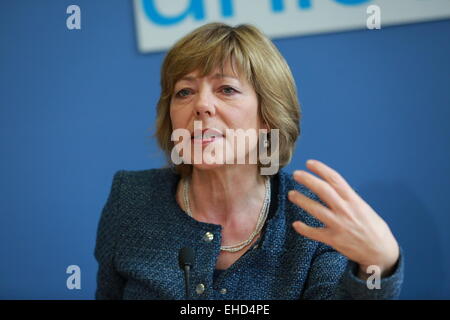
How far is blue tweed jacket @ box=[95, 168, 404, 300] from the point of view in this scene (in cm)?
119

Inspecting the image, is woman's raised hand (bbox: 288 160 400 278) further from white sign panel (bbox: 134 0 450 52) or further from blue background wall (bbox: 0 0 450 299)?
white sign panel (bbox: 134 0 450 52)

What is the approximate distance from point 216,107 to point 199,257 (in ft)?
1.10

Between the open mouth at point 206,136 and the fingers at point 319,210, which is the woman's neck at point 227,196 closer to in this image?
the open mouth at point 206,136

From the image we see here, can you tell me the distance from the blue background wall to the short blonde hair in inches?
14.2

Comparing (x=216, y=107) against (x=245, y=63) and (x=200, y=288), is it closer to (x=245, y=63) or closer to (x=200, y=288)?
(x=245, y=63)

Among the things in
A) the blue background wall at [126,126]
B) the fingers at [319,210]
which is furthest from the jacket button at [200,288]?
the blue background wall at [126,126]

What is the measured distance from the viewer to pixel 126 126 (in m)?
1.81

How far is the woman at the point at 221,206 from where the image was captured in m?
1.20

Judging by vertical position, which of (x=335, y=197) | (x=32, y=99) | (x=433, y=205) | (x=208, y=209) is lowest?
(x=433, y=205)

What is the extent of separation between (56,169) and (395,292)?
1.26m

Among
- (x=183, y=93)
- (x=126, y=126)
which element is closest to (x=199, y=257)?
(x=183, y=93)

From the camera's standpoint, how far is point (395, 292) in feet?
3.17
